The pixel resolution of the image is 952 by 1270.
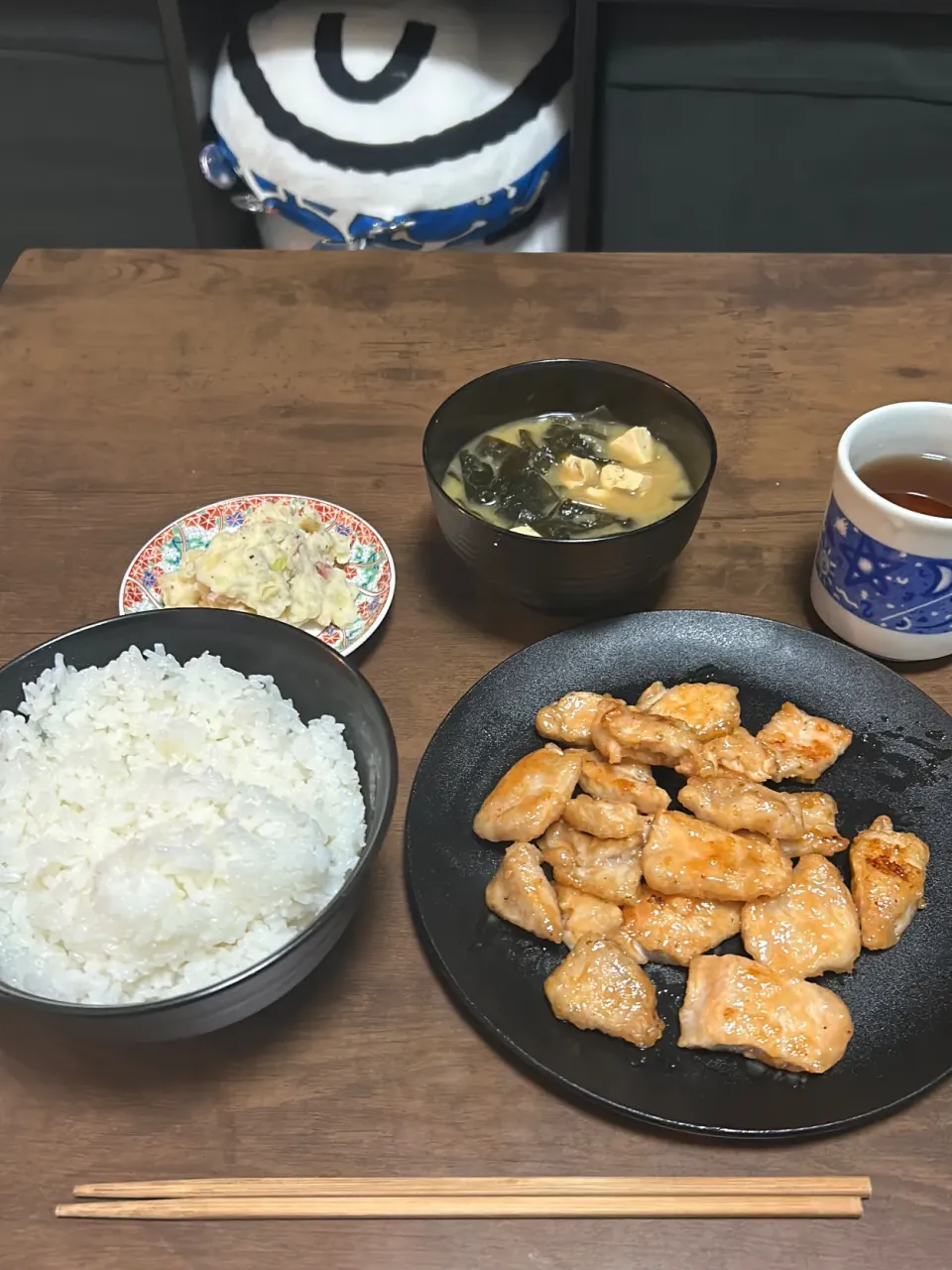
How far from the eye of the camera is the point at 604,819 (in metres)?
1.15

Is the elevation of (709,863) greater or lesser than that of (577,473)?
lesser

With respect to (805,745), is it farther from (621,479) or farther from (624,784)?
(621,479)

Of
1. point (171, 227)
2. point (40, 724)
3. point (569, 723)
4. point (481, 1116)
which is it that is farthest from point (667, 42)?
point (481, 1116)

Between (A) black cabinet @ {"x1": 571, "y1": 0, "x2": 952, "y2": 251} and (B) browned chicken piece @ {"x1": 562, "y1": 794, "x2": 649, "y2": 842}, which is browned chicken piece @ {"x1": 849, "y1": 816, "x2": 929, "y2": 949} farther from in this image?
(A) black cabinet @ {"x1": 571, "y1": 0, "x2": 952, "y2": 251}

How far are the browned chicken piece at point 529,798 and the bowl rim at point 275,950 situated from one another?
18 cm

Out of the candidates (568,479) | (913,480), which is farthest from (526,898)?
(913,480)

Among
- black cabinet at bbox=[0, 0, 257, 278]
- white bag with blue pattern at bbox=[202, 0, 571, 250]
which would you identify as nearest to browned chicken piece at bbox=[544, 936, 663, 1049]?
white bag with blue pattern at bbox=[202, 0, 571, 250]

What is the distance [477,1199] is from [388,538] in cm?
92

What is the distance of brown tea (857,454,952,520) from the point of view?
4.47 ft

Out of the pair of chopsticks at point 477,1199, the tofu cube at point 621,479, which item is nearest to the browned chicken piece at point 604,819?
the pair of chopsticks at point 477,1199

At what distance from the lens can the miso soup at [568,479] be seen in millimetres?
1430

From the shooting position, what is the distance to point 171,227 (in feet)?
10.3

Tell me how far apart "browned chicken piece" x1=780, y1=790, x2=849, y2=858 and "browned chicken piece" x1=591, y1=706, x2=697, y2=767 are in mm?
128

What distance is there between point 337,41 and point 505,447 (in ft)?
5.38
